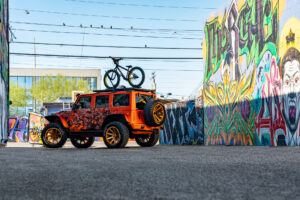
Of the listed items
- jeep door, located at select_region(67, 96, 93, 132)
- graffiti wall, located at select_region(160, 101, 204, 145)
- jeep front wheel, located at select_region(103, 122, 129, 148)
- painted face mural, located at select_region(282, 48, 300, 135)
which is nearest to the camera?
painted face mural, located at select_region(282, 48, 300, 135)

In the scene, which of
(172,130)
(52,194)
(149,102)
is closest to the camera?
(52,194)

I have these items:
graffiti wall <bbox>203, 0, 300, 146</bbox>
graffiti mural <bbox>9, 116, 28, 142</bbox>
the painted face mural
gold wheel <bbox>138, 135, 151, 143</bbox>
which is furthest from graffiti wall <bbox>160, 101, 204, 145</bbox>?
graffiti mural <bbox>9, 116, 28, 142</bbox>

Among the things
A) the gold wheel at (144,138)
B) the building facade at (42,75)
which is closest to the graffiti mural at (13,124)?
the building facade at (42,75)

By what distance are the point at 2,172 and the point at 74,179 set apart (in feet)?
4.07

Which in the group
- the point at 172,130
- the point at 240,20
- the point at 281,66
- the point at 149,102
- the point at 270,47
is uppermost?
the point at 240,20

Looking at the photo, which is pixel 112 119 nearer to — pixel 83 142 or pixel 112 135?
pixel 112 135

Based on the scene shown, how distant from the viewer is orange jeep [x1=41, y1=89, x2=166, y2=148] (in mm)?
10953

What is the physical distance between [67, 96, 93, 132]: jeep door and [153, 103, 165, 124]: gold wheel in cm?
223

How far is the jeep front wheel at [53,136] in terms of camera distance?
11948 millimetres

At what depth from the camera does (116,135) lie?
36.0 ft

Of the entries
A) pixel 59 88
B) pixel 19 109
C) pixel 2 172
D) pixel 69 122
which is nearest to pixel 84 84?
pixel 59 88

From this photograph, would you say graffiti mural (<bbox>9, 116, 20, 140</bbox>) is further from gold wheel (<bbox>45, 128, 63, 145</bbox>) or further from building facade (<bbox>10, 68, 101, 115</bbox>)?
building facade (<bbox>10, 68, 101, 115</bbox>)

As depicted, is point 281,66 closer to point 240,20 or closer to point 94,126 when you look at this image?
point 240,20

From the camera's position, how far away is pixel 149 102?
1100 centimetres
